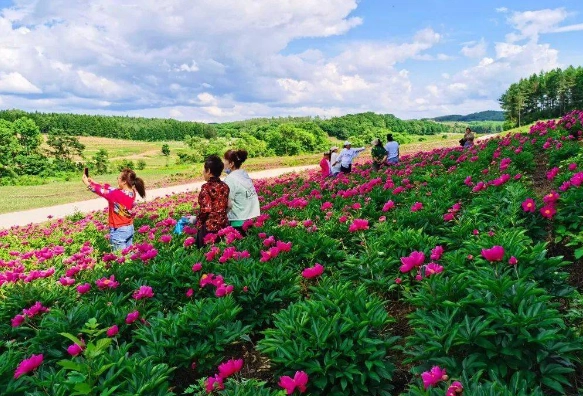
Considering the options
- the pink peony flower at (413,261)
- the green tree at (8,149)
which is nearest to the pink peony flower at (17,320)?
the pink peony flower at (413,261)

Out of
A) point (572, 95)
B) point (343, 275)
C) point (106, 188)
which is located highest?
point (572, 95)

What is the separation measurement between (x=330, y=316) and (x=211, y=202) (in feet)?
10.4

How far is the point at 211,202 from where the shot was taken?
5.55m

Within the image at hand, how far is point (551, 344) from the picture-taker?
2291mm

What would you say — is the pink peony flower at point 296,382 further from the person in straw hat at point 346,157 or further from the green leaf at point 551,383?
the person in straw hat at point 346,157

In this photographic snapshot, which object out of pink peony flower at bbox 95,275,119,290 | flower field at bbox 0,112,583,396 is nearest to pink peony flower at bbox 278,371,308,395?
flower field at bbox 0,112,583,396

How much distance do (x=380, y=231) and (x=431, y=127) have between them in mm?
199730

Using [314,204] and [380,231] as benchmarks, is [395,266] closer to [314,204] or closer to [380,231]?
[380,231]

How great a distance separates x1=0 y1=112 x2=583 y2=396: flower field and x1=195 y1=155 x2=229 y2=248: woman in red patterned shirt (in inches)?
8.1

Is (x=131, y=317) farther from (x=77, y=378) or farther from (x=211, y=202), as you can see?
(x=211, y=202)

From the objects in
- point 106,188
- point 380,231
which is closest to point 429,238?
point 380,231

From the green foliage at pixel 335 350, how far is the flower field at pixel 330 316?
11mm

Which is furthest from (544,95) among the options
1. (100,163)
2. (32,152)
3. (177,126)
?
(177,126)

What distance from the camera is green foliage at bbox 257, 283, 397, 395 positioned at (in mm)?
2387
